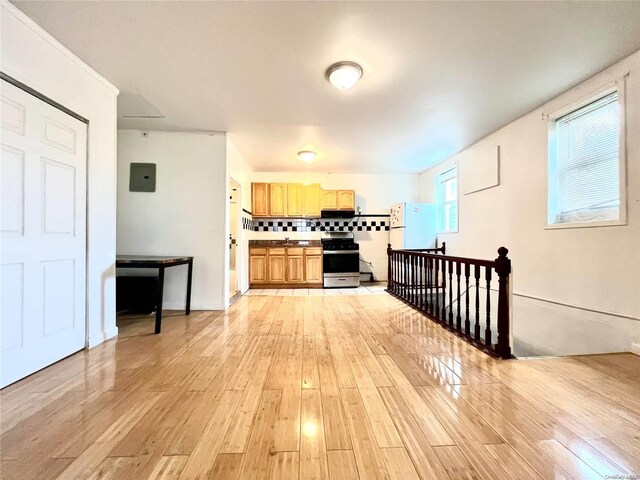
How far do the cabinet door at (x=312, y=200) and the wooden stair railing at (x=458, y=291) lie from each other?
5.89 feet

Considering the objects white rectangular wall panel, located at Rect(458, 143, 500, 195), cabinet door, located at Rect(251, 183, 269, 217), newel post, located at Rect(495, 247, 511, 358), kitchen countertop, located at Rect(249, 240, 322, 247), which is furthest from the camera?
cabinet door, located at Rect(251, 183, 269, 217)

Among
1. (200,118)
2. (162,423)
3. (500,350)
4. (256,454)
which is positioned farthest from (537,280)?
(200,118)

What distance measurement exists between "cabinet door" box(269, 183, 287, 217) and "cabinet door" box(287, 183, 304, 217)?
0.34 feet

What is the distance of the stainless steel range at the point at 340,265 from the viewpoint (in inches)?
216

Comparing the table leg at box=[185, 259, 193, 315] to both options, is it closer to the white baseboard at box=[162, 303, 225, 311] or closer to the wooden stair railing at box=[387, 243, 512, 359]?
the white baseboard at box=[162, 303, 225, 311]

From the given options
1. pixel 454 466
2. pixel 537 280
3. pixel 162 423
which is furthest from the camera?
pixel 537 280

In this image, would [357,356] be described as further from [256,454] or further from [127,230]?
[127,230]

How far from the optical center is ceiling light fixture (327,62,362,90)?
2.23m

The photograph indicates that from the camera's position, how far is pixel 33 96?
189cm

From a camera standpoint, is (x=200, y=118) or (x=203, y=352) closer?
(x=203, y=352)

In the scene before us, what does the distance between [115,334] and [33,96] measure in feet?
6.78

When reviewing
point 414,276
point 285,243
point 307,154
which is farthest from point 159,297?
point 414,276

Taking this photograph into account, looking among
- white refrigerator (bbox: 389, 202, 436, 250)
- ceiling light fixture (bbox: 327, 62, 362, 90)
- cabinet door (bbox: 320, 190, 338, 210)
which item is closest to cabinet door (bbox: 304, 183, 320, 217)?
cabinet door (bbox: 320, 190, 338, 210)

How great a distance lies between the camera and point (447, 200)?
211 inches
